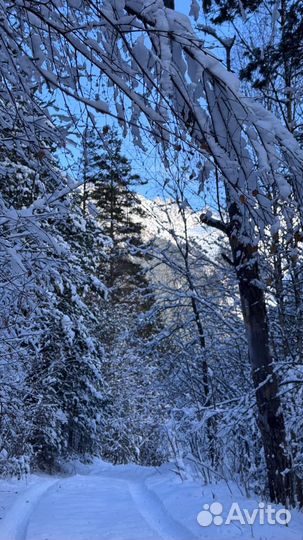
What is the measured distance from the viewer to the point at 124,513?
688 centimetres

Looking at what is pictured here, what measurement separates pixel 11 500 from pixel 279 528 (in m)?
5.09

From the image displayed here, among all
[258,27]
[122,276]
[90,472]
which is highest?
[122,276]

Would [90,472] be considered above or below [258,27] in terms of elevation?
below

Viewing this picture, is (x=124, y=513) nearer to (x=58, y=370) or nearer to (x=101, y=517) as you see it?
(x=101, y=517)

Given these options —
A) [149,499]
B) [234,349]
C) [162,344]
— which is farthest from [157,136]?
[162,344]

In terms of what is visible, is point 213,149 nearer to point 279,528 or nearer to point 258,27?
point 279,528

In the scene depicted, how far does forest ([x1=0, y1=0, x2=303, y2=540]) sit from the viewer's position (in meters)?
2.45

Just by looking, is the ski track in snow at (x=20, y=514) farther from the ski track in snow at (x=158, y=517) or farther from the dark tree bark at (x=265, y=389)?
the dark tree bark at (x=265, y=389)

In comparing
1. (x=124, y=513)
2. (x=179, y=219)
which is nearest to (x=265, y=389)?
(x=124, y=513)

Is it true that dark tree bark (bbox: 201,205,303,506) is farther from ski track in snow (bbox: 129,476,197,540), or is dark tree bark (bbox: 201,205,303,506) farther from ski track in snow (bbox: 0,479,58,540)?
ski track in snow (bbox: 0,479,58,540)

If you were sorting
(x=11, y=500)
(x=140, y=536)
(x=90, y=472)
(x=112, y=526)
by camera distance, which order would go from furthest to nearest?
(x=90, y=472)
(x=11, y=500)
(x=112, y=526)
(x=140, y=536)

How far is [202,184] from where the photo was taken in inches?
107

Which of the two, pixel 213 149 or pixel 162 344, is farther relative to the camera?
pixel 162 344

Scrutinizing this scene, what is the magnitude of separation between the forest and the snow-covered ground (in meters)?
0.63
